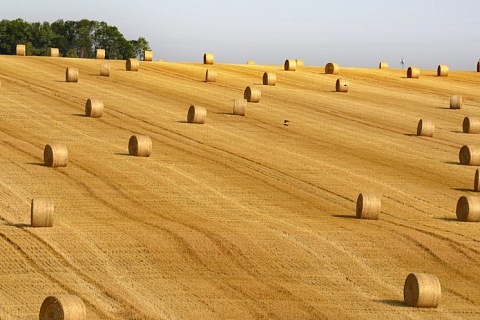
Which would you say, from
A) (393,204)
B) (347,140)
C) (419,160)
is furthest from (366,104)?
(393,204)

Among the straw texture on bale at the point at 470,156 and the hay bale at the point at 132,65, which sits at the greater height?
the hay bale at the point at 132,65

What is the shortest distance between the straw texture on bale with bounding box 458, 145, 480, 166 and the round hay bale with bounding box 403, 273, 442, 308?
1290cm

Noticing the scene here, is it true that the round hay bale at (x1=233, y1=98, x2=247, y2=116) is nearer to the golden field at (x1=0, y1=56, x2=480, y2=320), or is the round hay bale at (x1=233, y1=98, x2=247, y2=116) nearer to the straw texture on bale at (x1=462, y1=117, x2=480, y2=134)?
the golden field at (x1=0, y1=56, x2=480, y2=320)

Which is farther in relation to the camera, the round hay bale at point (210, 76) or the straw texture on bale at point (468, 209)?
the round hay bale at point (210, 76)

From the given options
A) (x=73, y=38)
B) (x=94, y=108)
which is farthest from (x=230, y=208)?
(x=73, y=38)

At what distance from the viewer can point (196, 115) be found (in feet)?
116

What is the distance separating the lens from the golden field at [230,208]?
60.2 ft

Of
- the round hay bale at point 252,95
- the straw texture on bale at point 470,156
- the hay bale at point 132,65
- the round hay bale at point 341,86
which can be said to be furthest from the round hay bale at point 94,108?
the hay bale at point 132,65

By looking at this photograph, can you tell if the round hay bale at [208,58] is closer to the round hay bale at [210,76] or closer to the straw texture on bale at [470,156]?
the round hay bale at [210,76]

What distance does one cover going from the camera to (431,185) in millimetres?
28125

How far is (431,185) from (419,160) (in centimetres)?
354

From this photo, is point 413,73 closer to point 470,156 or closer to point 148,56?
point 148,56

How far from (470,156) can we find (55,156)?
10.6 meters

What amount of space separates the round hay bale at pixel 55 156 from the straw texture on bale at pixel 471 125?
14.6 meters
